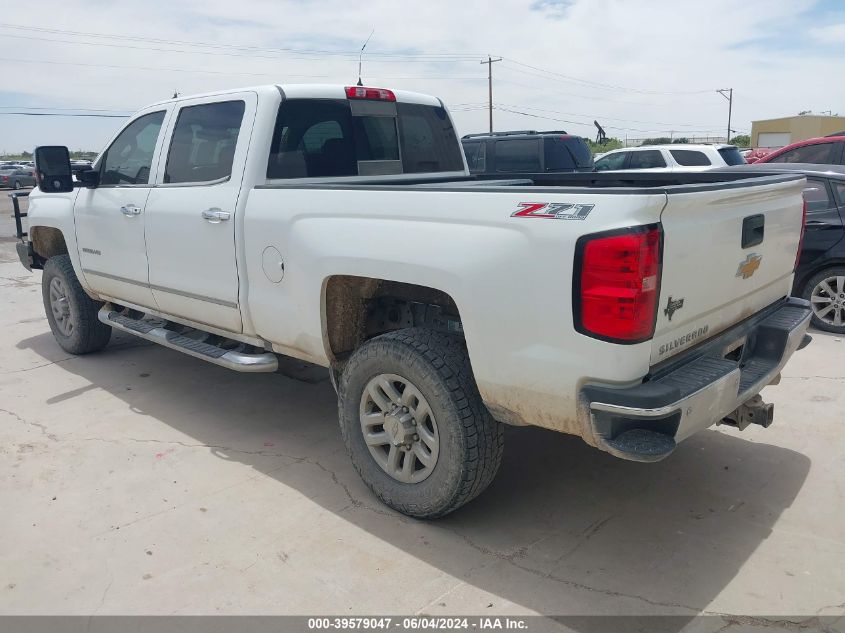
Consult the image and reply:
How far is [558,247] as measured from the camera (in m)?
2.65

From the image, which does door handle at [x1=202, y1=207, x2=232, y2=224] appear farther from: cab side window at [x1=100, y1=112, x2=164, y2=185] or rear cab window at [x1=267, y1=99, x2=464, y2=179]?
cab side window at [x1=100, y1=112, x2=164, y2=185]

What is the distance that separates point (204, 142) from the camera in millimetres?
4504

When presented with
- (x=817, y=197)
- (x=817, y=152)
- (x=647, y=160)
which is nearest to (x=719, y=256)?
(x=817, y=197)

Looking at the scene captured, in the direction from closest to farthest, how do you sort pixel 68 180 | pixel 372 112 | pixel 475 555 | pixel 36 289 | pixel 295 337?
pixel 475 555, pixel 295 337, pixel 372 112, pixel 68 180, pixel 36 289

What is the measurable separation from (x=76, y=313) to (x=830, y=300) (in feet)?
22.1

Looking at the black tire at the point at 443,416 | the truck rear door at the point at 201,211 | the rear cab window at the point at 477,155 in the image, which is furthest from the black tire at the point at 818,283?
the rear cab window at the point at 477,155

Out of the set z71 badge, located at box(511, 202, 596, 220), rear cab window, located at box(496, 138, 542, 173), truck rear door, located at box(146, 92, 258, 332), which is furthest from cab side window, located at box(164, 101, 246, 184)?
rear cab window, located at box(496, 138, 542, 173)

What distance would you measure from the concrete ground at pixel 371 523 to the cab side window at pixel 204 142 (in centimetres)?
162

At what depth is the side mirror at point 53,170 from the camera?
5.25 meters

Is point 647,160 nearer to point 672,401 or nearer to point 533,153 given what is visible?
point 533,153

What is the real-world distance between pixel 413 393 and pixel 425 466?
354 mm

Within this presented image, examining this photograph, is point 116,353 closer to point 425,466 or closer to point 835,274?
point 425,466

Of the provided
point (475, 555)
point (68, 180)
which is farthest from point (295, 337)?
point (68, 180)

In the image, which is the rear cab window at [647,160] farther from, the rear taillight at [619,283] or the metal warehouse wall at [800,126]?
the metal warehouse wall at [800,126]
